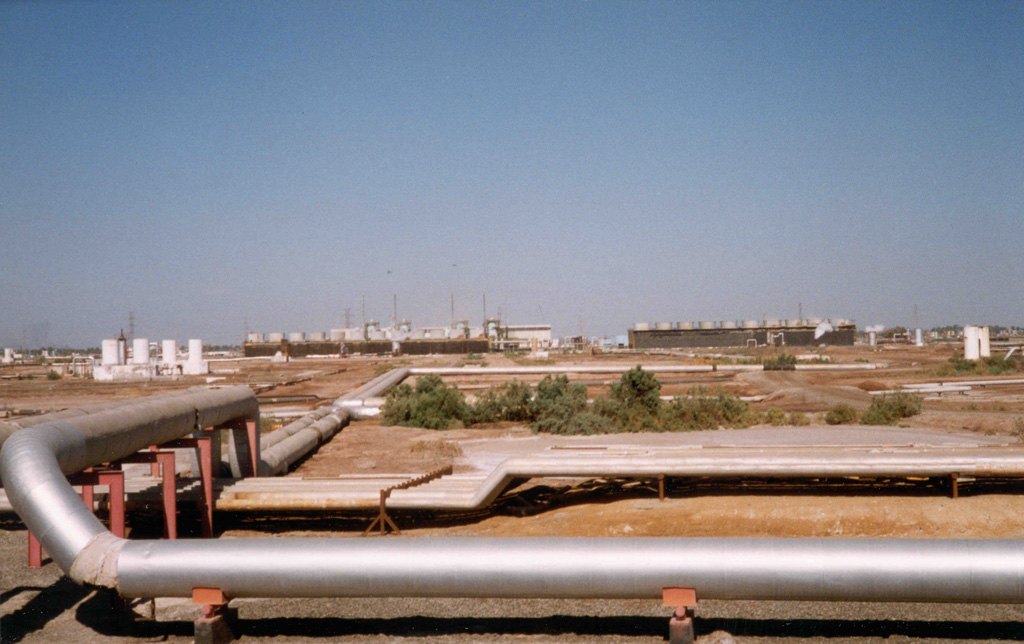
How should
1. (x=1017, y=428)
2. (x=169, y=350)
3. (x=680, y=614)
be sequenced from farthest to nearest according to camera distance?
(x=169, y=350), (x=1017, y=428), (x=680, y=614)

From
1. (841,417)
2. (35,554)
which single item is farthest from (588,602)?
(841,417)

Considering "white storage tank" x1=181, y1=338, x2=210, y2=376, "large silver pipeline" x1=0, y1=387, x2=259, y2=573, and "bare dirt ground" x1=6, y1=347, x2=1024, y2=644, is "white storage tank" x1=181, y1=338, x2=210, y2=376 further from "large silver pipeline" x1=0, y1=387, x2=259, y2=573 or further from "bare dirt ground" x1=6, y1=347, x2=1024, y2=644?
"large silver pipeline" x1=0, y1=387, x2=259, y2=573

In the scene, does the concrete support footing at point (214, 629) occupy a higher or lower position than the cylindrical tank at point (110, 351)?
lower

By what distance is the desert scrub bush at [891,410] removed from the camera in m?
22.7

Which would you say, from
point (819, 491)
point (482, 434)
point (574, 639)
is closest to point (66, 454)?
point (574, 639)

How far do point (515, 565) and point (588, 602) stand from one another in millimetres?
1635

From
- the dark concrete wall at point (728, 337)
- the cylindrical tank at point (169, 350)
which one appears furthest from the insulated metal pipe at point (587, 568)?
the dark concrete wall at point (728, 337)

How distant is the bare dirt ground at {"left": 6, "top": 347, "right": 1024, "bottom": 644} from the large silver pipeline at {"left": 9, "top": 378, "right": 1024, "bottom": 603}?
636 millimetres

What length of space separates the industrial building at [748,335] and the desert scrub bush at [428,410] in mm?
79986

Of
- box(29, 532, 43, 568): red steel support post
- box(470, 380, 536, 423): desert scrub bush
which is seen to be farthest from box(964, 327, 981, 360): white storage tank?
box(29, 532, 43, 568): red steel support post

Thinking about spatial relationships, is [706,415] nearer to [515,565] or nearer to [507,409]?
[507,409]

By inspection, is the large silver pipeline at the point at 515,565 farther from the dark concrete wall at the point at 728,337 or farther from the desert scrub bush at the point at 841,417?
the dark concrete wall at the point at 728,337

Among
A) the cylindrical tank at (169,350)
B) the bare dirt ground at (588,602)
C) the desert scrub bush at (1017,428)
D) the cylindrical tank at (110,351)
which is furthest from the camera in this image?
the cylindrical tank at (169,350)

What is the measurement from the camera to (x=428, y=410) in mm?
24812
